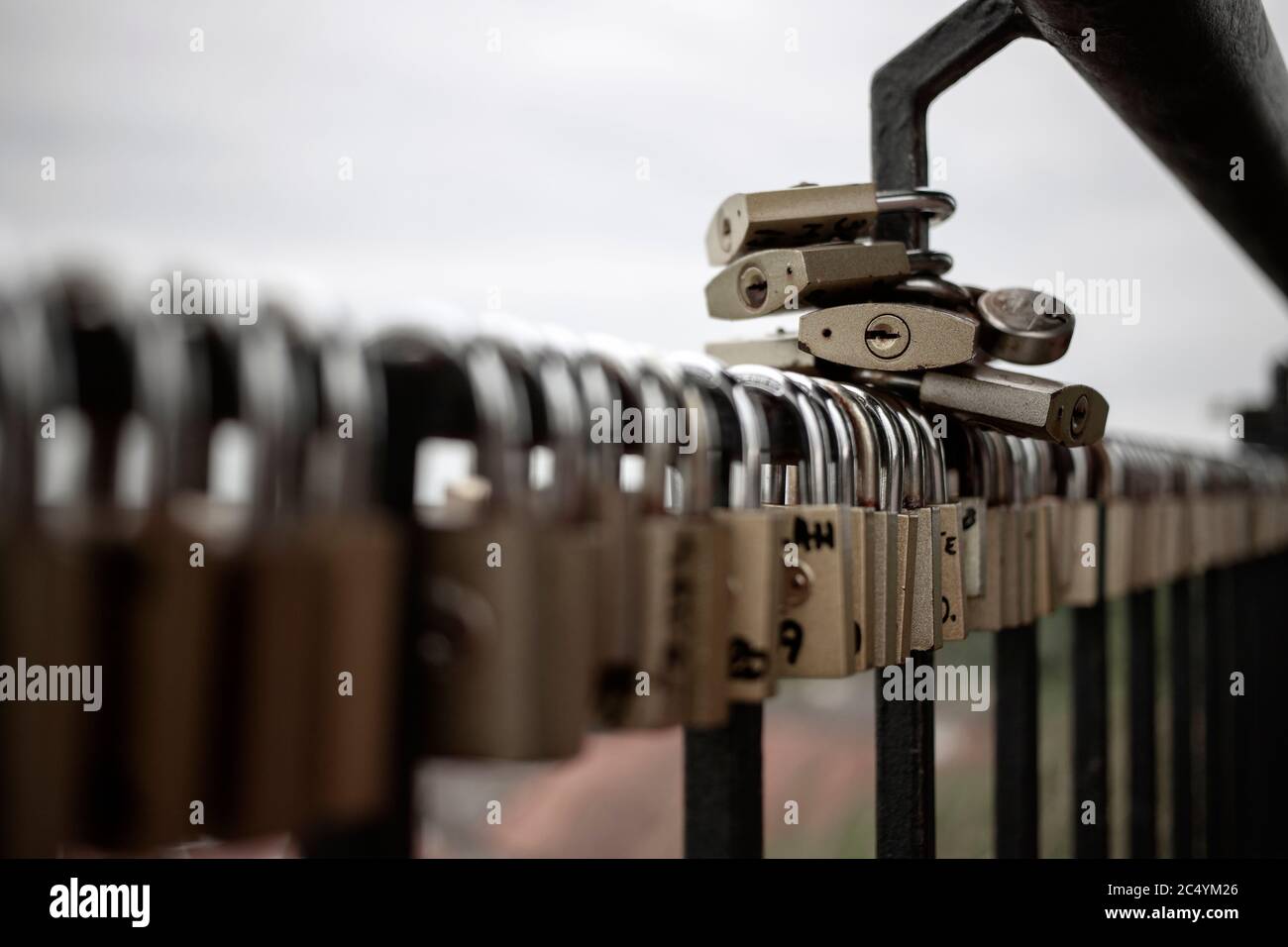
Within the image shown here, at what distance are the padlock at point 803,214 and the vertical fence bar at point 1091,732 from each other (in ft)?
2.54

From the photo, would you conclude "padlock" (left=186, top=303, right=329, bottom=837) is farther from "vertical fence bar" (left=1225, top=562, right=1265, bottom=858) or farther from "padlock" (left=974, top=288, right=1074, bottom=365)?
"vertical fence bar" (left=1225, top=562, right=1265, bottom=858)

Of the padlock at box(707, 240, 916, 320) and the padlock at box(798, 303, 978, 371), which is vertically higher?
the padlock at box(707, 240, 916, 320)

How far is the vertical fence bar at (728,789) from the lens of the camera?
2.23 ft

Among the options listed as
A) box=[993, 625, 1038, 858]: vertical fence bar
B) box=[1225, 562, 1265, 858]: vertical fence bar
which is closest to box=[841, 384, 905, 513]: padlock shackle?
box=[993, 625, 1038, 858]: vertical fence bar

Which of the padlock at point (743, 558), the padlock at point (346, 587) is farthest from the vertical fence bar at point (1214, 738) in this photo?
the padlock at point (346, 587)

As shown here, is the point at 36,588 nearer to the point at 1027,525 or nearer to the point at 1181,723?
the point at 1027,525

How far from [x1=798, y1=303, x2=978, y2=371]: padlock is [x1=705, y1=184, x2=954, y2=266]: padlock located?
3.2 inches

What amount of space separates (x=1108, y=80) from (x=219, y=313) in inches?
31.8

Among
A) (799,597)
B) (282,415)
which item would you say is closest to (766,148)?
(799,597)

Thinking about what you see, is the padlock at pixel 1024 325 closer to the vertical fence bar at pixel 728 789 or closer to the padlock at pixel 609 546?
the vertical fence bar at pixel 728 789

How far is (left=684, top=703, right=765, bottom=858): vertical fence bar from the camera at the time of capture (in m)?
0.68

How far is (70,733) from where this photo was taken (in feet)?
0.99

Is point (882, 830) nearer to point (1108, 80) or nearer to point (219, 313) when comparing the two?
point (1108, 80)

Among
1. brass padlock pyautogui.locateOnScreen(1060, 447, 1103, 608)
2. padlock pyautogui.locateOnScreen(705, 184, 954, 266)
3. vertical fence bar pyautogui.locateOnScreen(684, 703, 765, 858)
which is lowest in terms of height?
vertical fence bar pyautogui.locateOnScreen(684, 703, 765, 858)
